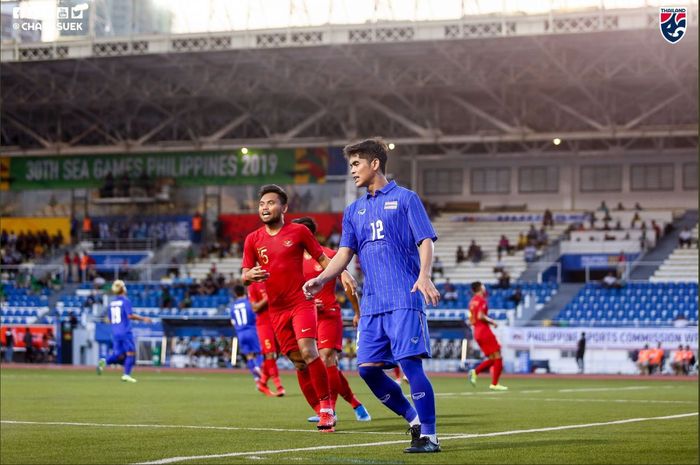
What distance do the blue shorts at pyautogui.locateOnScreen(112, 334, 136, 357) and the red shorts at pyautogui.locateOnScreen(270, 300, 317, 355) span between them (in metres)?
17.6

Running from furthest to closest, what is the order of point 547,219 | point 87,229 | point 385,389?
point 87,229
point 547,219
point 385,389

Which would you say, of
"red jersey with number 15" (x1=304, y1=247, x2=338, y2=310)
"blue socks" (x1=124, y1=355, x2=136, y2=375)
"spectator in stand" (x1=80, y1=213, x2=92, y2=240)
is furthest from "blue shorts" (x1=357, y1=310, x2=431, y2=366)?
"spectator in stand" (x1=80, y1=213, x2=92, y2=240)

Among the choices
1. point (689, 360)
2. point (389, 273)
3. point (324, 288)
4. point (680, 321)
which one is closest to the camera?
point (389, 273)

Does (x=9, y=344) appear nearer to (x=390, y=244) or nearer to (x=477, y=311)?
(x=477, y=311)

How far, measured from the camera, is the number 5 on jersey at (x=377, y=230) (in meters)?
10.4

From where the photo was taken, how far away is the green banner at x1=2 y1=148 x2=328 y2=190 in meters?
62.9

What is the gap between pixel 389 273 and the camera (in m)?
10.4

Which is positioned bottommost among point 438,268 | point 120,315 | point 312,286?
point 120,315

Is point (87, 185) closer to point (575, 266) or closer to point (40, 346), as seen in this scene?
point (40, 346)

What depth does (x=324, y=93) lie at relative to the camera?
5591 cm

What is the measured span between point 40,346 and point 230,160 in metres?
16.6

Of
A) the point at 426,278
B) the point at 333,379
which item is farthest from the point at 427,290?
the point at 333,379

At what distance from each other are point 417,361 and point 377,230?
1091 millimetres

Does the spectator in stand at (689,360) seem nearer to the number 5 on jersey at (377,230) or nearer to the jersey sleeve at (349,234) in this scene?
the jersey sleeve at (349,234)
